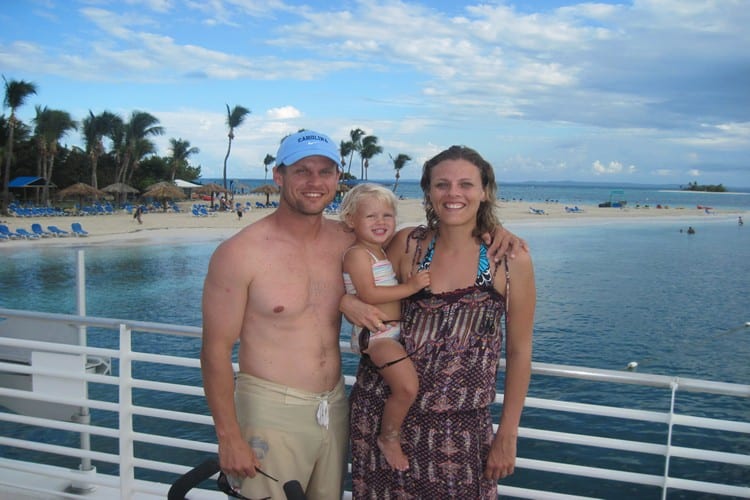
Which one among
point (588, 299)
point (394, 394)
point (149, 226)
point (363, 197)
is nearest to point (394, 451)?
point (394, 394)

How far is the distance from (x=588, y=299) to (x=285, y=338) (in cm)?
1693

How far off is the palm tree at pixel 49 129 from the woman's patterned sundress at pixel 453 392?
43.5 m

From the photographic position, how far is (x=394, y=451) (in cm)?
221

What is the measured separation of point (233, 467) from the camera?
7.32 ft

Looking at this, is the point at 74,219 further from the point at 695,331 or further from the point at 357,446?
the point at 357,446

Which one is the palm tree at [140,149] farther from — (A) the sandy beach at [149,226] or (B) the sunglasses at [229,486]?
(B) the sunglasses at [229,486]

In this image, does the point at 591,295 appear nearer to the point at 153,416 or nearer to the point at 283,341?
the point at 153,416

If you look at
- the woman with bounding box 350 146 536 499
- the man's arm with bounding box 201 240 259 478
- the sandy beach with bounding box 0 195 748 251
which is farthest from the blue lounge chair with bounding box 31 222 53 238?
the woman with bounding box 350 146 536 499

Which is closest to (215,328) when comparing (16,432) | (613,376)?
(613,376)

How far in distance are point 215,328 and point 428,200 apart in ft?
3.02

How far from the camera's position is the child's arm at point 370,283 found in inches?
87.8

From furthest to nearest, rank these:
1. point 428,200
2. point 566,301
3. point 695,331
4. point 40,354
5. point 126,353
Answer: point 566,301 < point 695,331 < point 40,354 < point 126,353 < point 428,200

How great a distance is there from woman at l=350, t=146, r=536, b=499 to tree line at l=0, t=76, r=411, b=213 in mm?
37926

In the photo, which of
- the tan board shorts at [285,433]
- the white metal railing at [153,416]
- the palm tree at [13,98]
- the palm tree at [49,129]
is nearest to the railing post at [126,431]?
the white metal railing at [153,416]
